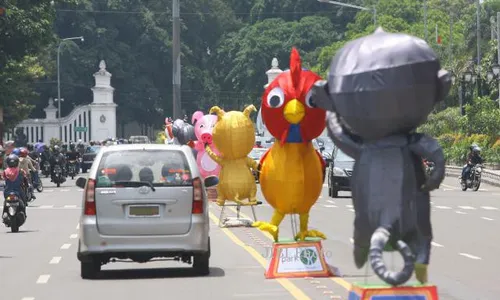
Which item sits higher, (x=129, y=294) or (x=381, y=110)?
(x=381, y=110)

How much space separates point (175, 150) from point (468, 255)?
17.7 ft

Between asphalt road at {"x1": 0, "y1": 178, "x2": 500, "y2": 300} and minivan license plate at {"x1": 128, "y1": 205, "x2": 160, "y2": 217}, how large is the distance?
0.81 metres

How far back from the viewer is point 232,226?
1095 inches

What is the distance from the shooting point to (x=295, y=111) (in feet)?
57.9

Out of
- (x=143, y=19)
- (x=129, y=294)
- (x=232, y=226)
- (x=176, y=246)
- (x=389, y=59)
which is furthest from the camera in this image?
(x=143, y=19)

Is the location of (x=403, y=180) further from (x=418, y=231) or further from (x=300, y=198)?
(x=300, y=198)

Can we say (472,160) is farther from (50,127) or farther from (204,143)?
(50,127)

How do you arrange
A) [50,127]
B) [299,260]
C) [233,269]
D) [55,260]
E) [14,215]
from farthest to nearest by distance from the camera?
[50,127] → [14,215] → [55,260] → [233,269] → [299,260]

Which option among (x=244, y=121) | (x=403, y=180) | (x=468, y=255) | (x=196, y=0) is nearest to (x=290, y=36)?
(x=196, y=0)

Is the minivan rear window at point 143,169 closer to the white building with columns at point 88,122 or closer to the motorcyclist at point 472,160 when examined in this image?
the motorcyclist at point 472,160

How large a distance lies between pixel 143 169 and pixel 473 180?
29857 millimetres

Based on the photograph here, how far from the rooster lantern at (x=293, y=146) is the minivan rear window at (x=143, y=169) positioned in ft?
3.79

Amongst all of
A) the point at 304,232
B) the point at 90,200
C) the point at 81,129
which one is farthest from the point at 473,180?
the point at 81,129

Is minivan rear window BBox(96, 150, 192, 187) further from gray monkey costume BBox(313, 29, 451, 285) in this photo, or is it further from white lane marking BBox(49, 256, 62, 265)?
gray monkey costume BBox(313, 29, 451, 285)
